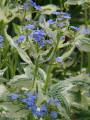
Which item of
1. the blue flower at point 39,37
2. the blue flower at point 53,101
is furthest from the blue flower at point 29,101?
the blue flower at point 39,37

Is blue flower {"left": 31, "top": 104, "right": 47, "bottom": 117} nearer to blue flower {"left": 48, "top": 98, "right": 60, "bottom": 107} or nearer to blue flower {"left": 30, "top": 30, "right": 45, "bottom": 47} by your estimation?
blue flower {"left": 48, "top": 98, "right": 60, "bottom": 107}

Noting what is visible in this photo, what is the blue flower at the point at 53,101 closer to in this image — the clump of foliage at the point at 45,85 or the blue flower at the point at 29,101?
the clump of foliage at the point at 45,85

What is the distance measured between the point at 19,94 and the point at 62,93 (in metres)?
0.20

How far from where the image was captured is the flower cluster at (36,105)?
6.11ft

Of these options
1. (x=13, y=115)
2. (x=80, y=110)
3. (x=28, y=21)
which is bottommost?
(x=80, y=110)

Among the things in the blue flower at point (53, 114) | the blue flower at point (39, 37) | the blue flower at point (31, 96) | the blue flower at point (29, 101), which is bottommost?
the blue flower at point (53, 114)

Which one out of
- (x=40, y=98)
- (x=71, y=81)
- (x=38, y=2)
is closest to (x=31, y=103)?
(x=40, y=98)

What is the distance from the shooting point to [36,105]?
192cm

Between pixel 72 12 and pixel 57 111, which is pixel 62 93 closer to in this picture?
pixel 57 111

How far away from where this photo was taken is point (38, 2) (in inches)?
144

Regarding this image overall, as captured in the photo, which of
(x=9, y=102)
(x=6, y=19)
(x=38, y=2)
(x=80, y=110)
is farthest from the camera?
(x=38, y=2)

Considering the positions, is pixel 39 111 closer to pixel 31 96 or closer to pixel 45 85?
pixel 31 96

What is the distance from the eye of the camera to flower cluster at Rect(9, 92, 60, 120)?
186cm

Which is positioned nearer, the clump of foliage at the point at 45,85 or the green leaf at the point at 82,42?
the clump of foliage at the point at 45,85
